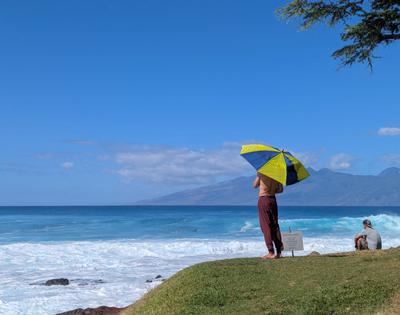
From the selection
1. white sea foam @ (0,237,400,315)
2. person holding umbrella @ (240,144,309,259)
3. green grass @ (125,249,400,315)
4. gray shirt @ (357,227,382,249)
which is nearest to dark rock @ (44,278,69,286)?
white sea foam @ (0,237,400,315)

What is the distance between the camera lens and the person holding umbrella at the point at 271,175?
10.9m

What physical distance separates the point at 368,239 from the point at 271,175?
514 cm

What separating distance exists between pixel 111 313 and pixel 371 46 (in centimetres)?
761

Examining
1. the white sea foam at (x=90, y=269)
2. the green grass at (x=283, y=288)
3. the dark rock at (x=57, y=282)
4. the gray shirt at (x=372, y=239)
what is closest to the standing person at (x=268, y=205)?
the green grass at (x=283, y=288)

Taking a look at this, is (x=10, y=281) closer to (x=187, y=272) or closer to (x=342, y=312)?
(x=187, y=272)

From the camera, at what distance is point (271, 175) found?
10.8 meters

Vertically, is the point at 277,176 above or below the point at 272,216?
above

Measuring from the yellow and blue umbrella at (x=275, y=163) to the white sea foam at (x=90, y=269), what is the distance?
647 centimetres

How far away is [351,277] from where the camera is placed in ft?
30.5

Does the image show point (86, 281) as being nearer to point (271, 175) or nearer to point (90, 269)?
point (90, 269)

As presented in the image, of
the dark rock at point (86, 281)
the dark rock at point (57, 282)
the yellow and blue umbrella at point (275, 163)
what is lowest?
the dark rock at point (86, 281)

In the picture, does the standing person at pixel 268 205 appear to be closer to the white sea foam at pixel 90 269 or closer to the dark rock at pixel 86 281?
the white sea foam at pixel 90 269

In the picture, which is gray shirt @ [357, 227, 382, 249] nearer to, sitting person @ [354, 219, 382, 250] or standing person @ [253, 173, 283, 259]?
sitting person @ [354, 219, 382, 250]

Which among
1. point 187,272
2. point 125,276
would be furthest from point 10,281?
point 187,272
